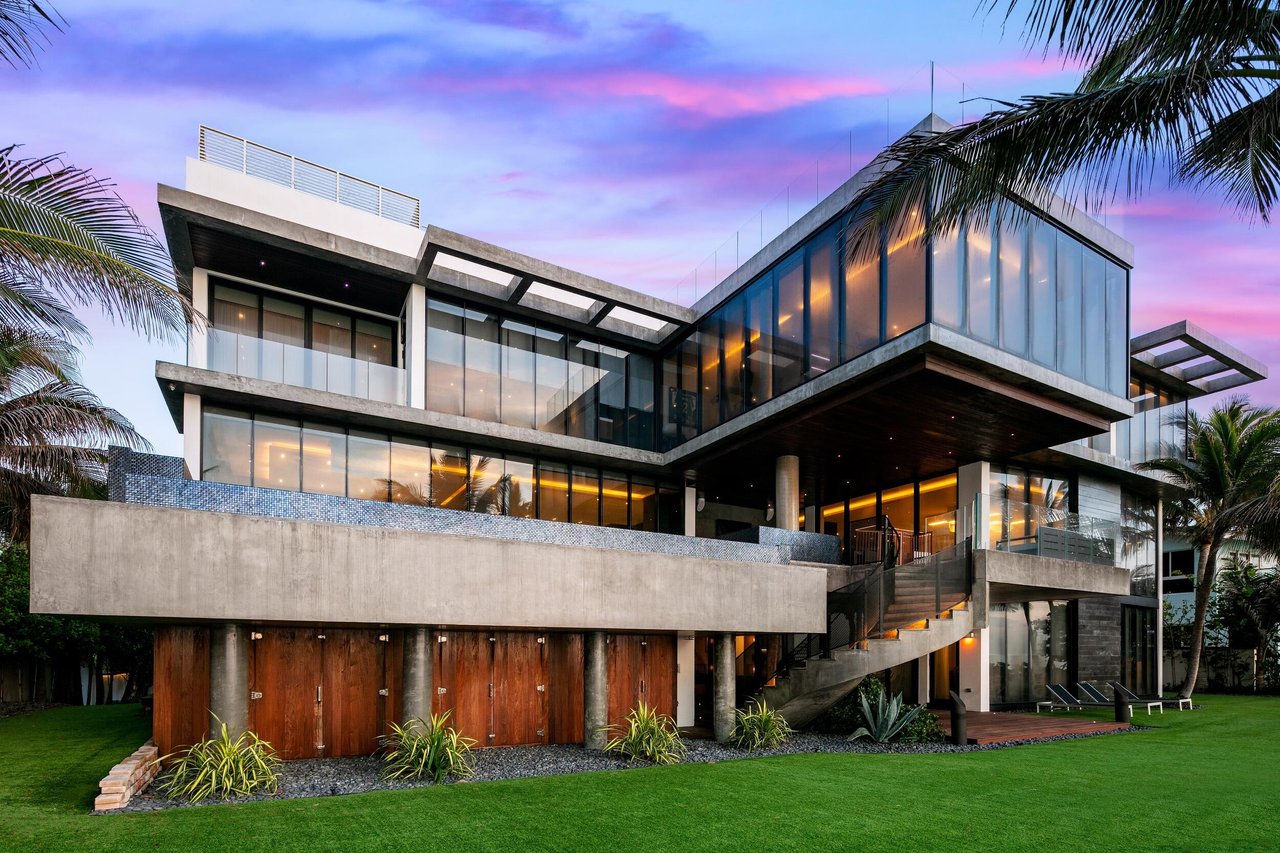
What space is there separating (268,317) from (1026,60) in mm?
15888

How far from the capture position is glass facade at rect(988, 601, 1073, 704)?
20.4 meters

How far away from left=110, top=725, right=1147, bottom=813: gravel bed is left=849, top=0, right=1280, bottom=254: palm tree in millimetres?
9413

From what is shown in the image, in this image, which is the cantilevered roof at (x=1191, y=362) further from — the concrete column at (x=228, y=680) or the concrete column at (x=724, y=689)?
the concrete column at (x=228, y=680)

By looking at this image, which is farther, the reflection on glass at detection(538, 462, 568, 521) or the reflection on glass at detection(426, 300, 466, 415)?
the reflection on glass at detection(538, 462, 568, 521)

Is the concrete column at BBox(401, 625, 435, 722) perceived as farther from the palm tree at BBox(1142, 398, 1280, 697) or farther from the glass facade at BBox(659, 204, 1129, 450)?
the palm tree at BBox(1142, 398, 1280, 697)

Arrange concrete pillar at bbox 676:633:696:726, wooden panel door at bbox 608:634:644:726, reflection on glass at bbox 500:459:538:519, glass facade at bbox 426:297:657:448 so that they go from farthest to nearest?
reflection on glass at bbox 500:459:538:519, glass facade at bbox 426:297:657:448, concrete pillar at bbox 676:633:696:726, wooden panel door at bbox 608:634:644:726

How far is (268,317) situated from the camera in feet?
56.6

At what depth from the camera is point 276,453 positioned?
632 inches

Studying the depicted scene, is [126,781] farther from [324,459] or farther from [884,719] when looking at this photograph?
[884,719]

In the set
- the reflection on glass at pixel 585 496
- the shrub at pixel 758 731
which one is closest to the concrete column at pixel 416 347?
the reflection on glass at pixel 585 496

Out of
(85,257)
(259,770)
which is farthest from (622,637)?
(85,257)

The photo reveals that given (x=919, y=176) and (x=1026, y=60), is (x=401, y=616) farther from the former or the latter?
(x=1026, y=60)

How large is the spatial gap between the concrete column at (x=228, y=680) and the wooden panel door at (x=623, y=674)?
6.77 m

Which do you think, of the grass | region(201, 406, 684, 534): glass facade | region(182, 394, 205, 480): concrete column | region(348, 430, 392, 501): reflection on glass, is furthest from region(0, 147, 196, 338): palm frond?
region(348, 430, 392, 501): reflection on glass
